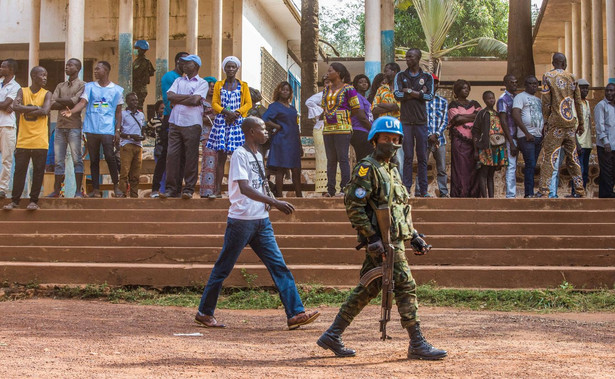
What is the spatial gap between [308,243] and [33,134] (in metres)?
3.89

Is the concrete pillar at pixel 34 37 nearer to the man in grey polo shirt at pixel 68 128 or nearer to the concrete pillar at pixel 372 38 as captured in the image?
the man in grey polo shirt at pixel 68 128

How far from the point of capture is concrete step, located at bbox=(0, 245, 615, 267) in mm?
10070

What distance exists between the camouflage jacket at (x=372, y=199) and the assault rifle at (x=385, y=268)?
0.18 feet

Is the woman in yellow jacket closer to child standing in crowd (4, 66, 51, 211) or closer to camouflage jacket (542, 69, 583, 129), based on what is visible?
child standing in crowd (4, 66, 51, 211)

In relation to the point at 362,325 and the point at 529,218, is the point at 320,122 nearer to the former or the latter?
the point at 529,218

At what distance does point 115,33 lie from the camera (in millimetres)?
21719

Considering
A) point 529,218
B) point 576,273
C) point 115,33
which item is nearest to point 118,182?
point 529,218

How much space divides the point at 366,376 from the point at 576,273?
5045 mm

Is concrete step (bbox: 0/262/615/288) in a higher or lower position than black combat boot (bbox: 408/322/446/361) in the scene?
higher

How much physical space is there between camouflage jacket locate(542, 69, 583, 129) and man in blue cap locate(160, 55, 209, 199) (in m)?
4.65

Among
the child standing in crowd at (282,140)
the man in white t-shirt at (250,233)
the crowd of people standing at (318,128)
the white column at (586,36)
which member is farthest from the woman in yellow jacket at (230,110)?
the white column at (586,36)

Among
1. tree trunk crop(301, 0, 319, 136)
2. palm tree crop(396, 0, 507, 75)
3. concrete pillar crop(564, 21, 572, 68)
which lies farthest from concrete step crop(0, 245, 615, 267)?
concrete pillar crop(564, 21, 572, 68)

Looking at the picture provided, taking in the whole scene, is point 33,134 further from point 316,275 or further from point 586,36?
point 586,36

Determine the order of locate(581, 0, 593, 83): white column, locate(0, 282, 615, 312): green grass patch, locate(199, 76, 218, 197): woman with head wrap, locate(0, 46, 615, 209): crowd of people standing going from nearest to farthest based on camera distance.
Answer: locate(0, 282, 615, 312): green grass patch < locate(0, 46, 615, 209): crowd of people standing < locate(199, 76, 218, 197): woman with head wrap < locate(581, 0, 593, 83): white column
